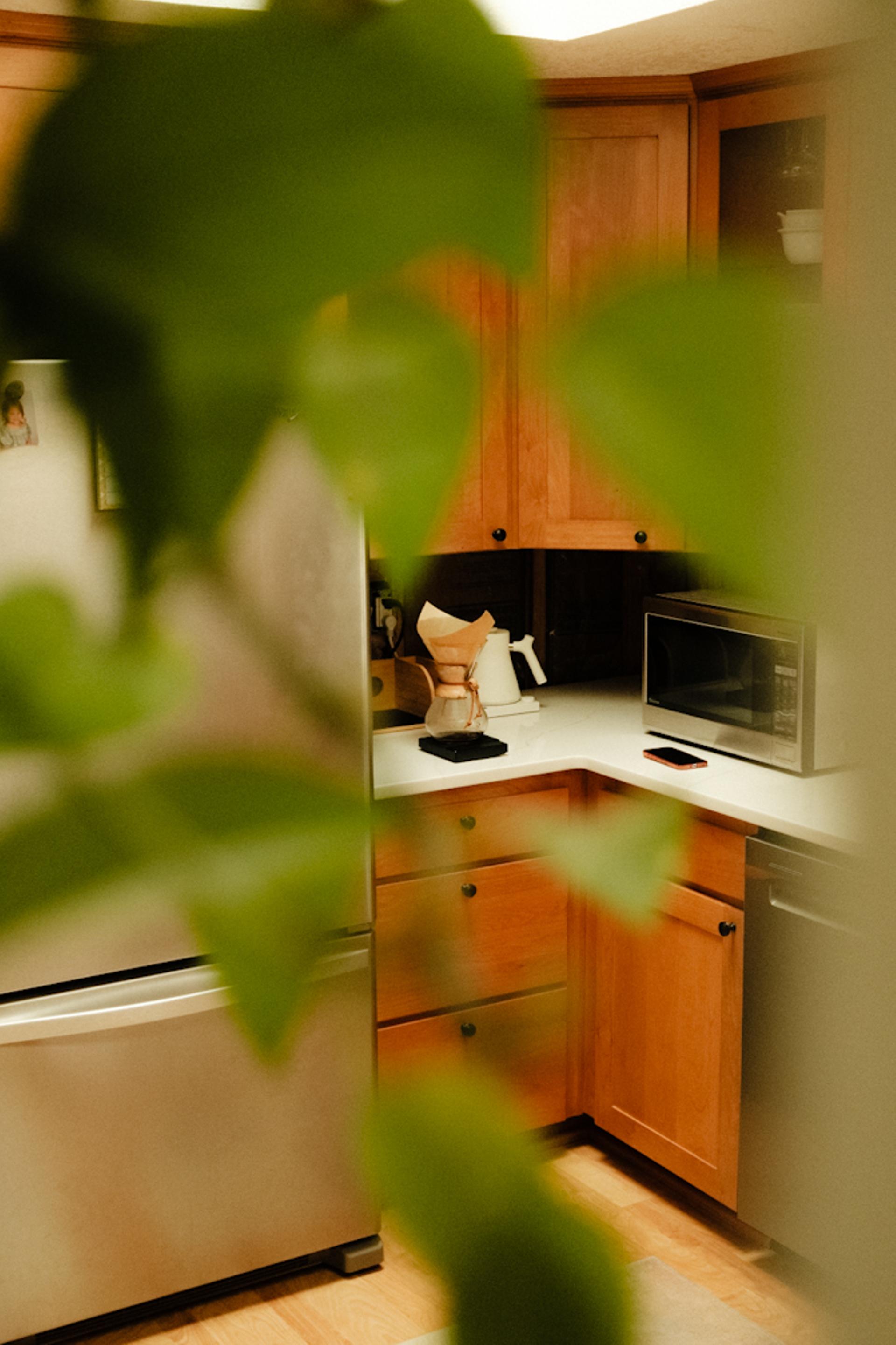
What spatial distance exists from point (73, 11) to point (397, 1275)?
0.63 ft

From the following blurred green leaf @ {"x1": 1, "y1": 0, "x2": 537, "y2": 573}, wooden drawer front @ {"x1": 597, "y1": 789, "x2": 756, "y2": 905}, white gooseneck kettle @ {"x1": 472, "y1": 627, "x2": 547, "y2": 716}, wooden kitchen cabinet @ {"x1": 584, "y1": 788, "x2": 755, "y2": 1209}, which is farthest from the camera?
white gooseneck kettle @ {"x1": 472, "y1": 627, "x2": 547, "y2": 716}

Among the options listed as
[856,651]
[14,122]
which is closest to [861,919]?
[856,651]

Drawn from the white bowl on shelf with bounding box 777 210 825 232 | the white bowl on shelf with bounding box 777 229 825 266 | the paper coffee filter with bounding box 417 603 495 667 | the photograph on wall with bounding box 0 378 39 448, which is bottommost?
the paper coffee filter with bounding box 417 603 495 667

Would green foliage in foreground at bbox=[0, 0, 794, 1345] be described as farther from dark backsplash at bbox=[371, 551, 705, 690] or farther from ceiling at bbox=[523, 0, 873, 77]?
dark backsplash at bbox=[371, 551, 705, 690]

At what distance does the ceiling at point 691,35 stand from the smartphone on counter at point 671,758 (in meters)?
0.29

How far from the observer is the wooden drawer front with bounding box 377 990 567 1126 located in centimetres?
21

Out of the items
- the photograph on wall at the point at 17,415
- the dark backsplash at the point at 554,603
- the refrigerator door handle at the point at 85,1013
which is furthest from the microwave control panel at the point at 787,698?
the dark backsplash at the point at 554,603

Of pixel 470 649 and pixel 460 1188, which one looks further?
pixel 470 649

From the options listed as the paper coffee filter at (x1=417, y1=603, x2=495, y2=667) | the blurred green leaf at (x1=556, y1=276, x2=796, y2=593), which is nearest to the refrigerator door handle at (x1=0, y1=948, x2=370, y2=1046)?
the paper coffee filter at (x1=417, y1=603, x2=495, y2=667)

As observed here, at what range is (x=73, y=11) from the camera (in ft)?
0.45

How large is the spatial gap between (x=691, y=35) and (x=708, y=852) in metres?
0.69

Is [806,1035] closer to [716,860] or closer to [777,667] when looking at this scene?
[777,667]

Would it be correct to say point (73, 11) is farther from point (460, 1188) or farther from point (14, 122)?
point (460, 1188)

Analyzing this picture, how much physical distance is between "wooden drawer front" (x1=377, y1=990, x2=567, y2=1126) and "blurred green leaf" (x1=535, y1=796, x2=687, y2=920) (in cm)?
2
